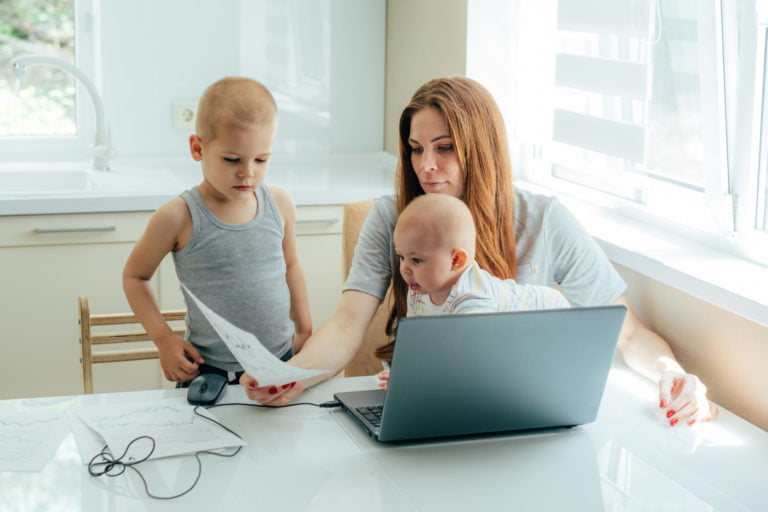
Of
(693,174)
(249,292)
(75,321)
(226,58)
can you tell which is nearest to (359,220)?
(249,292)

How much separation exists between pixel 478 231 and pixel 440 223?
34 cm

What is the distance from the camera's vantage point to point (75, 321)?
2592 mm

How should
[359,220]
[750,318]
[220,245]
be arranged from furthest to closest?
[359,220] < [220,245] < [750,318]

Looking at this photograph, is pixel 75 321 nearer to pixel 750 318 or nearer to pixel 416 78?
pixel 416 78

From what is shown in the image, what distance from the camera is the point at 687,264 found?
1.76 metres

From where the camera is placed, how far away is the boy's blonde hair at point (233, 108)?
5.60ft

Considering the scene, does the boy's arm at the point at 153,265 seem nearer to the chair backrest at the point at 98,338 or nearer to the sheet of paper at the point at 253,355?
the chair backrest at the point at 98,338

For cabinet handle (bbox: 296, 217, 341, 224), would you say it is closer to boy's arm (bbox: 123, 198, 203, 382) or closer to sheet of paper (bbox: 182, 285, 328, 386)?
boy's arm (bbox: 123, 198, 203, 382)

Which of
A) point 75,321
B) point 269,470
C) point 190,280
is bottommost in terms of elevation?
point 75,321

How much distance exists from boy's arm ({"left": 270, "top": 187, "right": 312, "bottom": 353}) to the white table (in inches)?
21.1

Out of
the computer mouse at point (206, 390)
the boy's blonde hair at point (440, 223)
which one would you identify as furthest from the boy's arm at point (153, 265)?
the boy's blonde hair at point (440, 223)

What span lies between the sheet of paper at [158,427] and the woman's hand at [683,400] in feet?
2.26

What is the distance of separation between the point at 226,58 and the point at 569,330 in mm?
2206

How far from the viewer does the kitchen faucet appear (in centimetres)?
284
